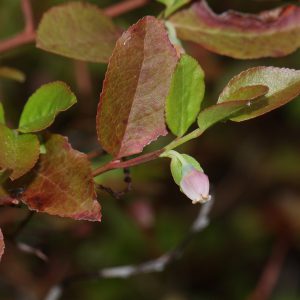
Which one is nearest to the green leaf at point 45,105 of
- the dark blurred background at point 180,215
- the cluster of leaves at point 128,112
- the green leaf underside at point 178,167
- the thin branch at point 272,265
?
the cluster of leaves at point 128,112

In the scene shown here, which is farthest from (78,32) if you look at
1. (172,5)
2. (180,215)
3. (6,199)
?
(180,215)

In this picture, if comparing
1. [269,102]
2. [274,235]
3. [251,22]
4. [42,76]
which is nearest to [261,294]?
[274,235]

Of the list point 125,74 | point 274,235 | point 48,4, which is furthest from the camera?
point 274,235

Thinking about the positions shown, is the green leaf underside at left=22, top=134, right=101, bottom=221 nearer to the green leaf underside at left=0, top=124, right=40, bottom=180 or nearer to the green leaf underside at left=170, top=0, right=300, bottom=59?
the green leaf underside at left=0, top=124, right=40, bottom=180

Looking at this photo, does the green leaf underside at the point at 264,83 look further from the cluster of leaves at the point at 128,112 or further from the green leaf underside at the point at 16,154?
the green leaf underside at the point at 16,154

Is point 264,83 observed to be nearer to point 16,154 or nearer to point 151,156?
point 151,156

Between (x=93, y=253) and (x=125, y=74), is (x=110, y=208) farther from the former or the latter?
(x=125, y=74)
